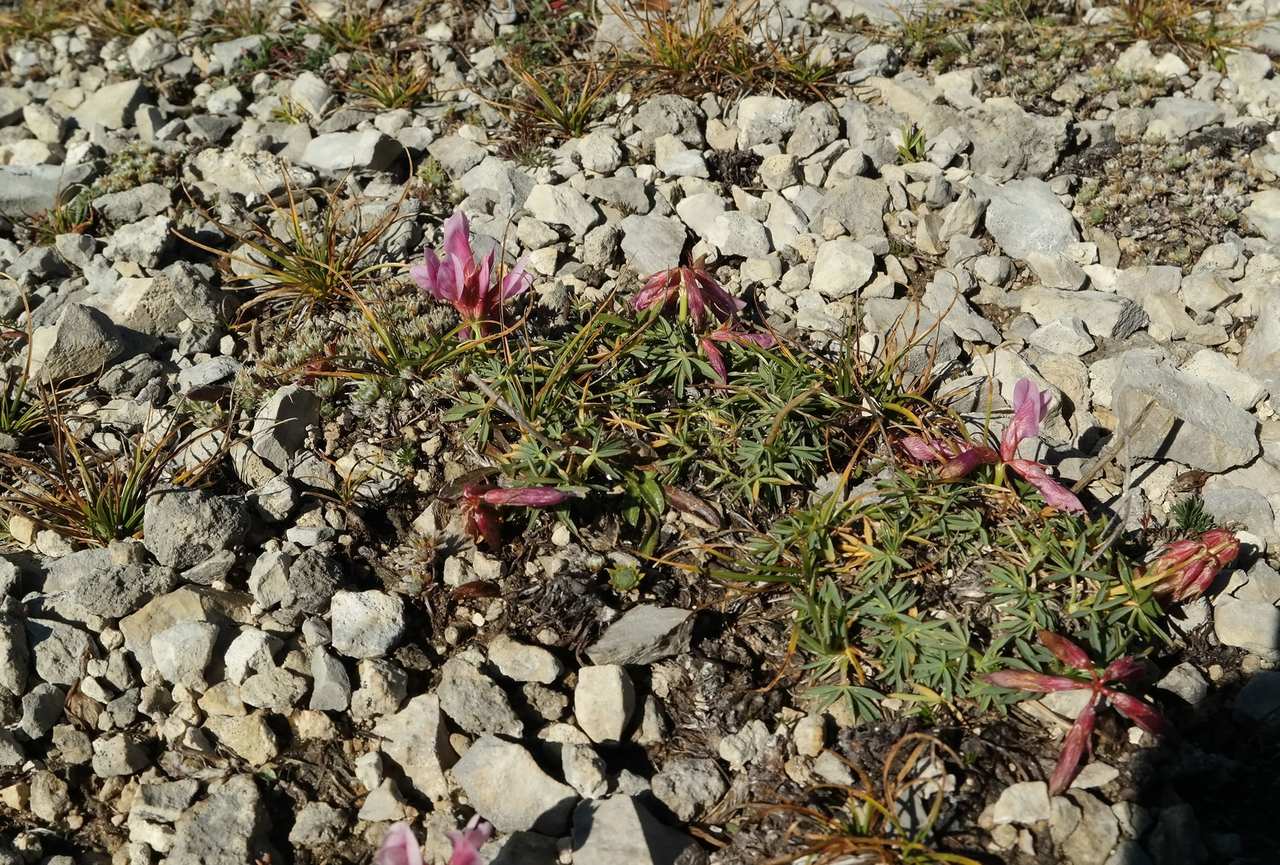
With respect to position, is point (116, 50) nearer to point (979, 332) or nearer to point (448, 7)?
point (448, 7)

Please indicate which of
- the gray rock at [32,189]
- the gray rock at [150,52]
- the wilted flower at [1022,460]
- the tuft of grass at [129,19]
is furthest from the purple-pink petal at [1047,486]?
the tuft of grass at [129,19]

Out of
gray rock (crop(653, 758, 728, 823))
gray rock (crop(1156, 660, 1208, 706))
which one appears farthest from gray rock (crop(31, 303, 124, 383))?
gray rock (crop(1156, 660, 1208, 706))

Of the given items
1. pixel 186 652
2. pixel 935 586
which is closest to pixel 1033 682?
pixel 935 586

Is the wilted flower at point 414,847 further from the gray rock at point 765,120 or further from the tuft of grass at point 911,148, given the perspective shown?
the tuft of grass at point 911,148

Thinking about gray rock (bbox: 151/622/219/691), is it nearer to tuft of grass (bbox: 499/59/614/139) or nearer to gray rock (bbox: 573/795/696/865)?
gray rock (bbox: 573/795/696/865)

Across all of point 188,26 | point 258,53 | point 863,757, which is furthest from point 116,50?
point 863,757

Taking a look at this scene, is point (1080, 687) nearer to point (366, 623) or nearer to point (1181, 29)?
point (366, 623)
